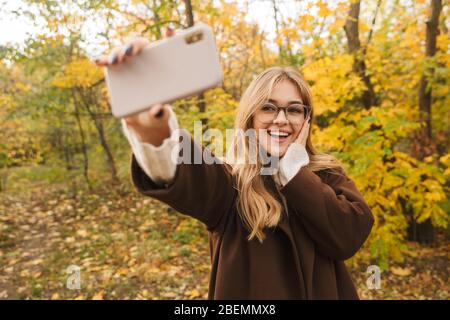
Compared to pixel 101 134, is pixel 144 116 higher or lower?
lower

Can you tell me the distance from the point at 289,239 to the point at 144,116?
0.80 metres

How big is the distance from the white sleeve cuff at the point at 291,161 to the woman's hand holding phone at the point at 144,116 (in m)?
0.58

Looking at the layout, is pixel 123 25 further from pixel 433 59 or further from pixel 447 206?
pixel 447 206

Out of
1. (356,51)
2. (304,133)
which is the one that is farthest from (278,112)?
(356,51)

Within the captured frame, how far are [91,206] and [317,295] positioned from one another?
261 inches

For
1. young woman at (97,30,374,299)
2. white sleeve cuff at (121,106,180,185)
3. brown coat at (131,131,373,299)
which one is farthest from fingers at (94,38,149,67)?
brown coat at (131,131,373,299)

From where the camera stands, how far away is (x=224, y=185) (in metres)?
1.34

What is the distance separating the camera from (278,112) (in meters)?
1.51

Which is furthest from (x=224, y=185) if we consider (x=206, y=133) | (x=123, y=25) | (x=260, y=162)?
(x=123, y=25)

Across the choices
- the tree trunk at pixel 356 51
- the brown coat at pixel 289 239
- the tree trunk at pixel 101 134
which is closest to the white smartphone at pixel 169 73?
the brown coat at pixel 289 239

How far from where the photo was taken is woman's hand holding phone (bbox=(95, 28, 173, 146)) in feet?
3.15

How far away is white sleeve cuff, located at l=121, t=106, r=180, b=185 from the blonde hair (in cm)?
43

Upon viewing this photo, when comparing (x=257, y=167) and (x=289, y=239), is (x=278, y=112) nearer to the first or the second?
(x=257, y=167)

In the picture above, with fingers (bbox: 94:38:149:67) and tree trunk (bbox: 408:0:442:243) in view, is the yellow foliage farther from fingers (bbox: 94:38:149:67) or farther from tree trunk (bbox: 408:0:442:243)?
fingers (bbox: 94:38:149:67)
